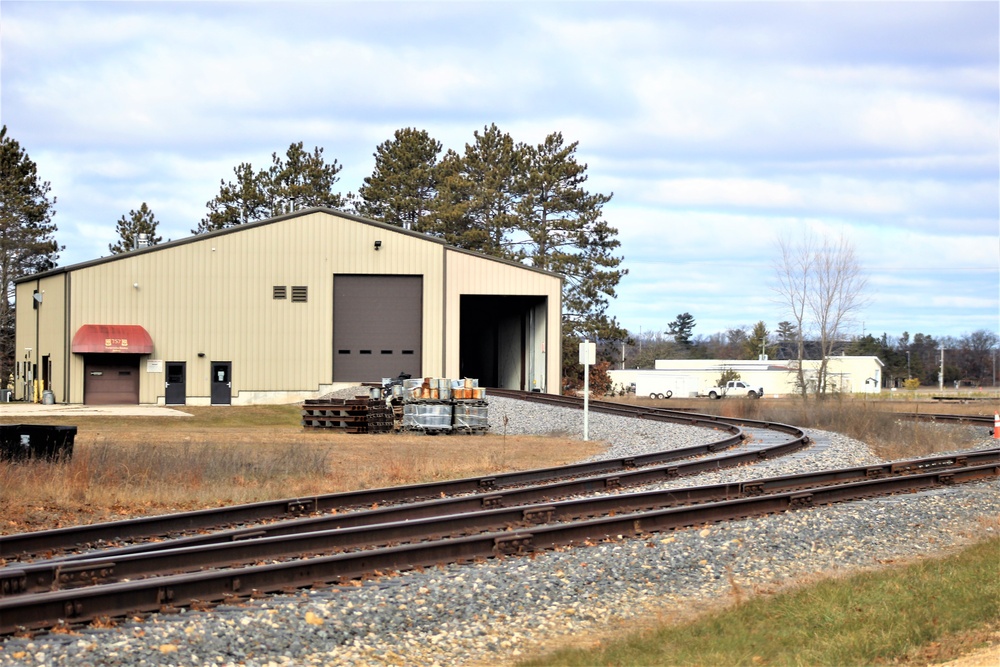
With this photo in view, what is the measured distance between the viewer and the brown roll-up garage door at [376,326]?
48.8 m

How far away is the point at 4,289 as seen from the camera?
2953 inches

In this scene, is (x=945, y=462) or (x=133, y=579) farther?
(x=945, y=462)

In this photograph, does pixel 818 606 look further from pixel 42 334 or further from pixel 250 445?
pixel 42 334

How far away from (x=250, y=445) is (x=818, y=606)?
1737cm

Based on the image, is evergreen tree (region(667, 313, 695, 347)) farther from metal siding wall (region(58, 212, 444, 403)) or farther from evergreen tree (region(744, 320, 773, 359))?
metal siding wall (region(58, 212, 444, 403))

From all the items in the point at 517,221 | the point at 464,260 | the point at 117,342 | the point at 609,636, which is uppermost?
the point at 517,221

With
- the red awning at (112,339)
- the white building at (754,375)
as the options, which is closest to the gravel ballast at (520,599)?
the red awning at (112,339)

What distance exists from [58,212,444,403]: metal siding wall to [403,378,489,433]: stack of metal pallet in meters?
17.2

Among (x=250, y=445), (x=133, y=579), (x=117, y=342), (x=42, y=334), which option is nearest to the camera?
(x=133, y=579)

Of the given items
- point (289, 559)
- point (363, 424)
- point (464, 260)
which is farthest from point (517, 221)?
point (289, 559)

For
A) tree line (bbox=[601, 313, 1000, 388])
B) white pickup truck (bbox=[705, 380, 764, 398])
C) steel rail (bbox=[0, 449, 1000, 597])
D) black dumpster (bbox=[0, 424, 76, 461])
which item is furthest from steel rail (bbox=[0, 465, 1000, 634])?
tree line (bbox=[601, 313, 1000, 388])

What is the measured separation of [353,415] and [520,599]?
22.7 metres

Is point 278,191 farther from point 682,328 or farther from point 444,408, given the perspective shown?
point 682,328

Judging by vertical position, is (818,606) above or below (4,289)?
below
